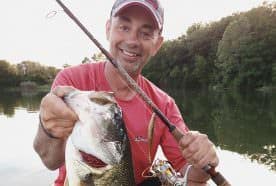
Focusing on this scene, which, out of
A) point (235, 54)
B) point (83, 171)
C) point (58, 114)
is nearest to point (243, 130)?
point (83, 171)

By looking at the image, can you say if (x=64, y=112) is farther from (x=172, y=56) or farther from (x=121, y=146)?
(x=172, y=56)

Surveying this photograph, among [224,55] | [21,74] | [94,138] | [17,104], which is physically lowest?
[17,104]

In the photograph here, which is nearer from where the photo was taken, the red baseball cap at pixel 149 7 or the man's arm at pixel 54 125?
the man's arm at pixel 54 125

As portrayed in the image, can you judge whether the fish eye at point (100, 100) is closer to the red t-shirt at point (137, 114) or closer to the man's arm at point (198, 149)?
the man's arm at point (198, 149)

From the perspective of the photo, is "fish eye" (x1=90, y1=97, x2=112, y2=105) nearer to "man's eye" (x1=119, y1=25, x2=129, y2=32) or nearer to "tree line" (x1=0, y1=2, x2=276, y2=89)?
"man's eye" (x1=119, y1=25, x2=129, y2=32)

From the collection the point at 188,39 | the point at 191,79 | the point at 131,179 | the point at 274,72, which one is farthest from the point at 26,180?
the point at 188,39

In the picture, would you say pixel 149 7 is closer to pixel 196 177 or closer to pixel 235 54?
pixel 196 177

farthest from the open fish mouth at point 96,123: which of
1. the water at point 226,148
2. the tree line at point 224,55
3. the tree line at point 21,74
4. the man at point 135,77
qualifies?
the tree line at point 21,74
